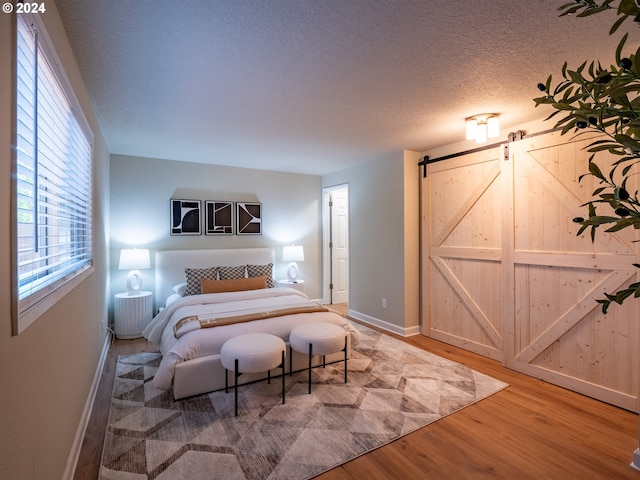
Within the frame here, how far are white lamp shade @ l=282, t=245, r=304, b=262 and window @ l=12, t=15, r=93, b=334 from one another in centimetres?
329

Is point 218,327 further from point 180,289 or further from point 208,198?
point 208,198

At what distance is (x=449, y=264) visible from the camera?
405cm

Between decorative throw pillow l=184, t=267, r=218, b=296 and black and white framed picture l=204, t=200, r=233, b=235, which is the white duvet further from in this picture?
black and white framed picture l=204, t=200, r=233, b=235

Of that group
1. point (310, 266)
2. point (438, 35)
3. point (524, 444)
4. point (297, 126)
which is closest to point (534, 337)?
point (524, 444)

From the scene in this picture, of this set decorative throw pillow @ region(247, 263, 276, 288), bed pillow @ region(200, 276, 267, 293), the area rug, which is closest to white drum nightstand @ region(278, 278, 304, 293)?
decorative throw pillow @ region(247, 263, 276, 288)

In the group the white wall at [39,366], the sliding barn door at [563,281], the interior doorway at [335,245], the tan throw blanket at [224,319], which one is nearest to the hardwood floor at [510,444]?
the sliding barn door at [563,281]

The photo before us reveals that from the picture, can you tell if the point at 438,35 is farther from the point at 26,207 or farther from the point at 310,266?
the point at 310,266

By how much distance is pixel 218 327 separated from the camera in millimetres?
2998

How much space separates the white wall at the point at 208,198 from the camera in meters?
4.50

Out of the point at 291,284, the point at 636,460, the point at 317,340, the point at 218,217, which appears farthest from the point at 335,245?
the point at 636,460

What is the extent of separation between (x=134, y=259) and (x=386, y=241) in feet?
10.8

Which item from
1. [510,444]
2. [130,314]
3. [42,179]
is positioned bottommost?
[510,444]

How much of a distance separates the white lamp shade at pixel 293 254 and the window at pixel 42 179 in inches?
129

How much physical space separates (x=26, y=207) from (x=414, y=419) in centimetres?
262
